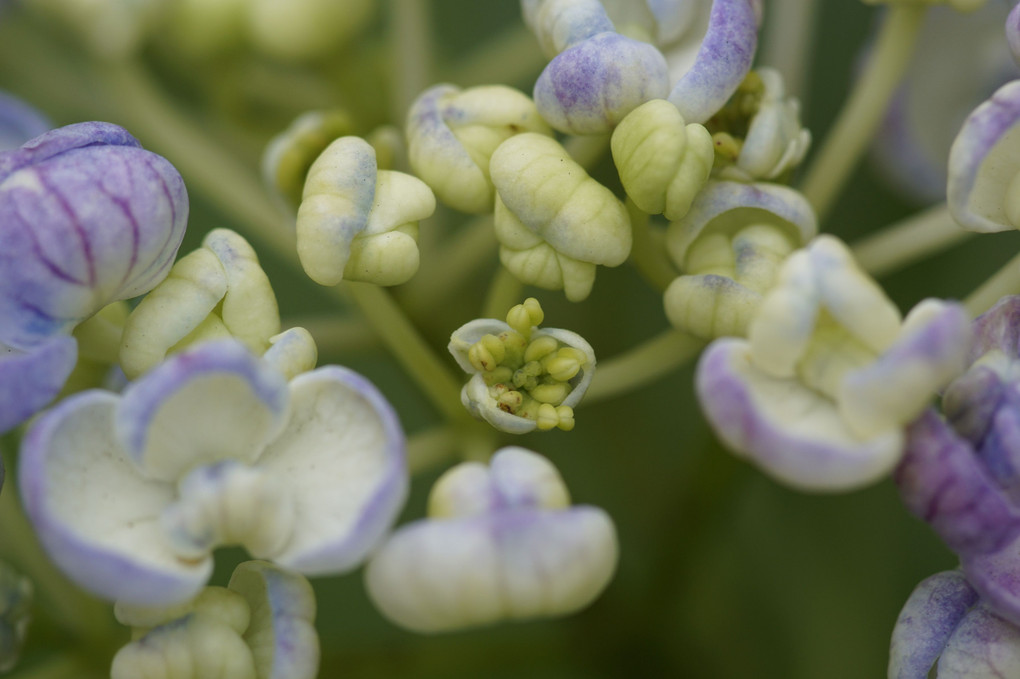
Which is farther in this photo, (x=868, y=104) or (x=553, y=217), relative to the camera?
(x=868, y=104)

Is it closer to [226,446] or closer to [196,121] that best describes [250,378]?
[226,446]

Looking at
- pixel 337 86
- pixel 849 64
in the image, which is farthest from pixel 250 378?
pixel 849 64

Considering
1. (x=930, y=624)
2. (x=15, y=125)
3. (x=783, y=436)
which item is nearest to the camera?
(x=783, y=436)

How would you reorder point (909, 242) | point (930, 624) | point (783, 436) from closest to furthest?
1. point (783, 436)
2. point (930, 624)
3. point (909, 242)

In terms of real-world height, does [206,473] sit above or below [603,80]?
below

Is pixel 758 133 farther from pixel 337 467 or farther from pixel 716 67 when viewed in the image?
pixel 337 467

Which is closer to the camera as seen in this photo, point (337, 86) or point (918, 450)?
point (918, 450)

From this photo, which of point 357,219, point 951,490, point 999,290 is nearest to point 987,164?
point 999,290

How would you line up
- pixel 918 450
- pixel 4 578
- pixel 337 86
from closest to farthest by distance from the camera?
pixel 918 450 → pixel 4 578 → pixel 337 86
